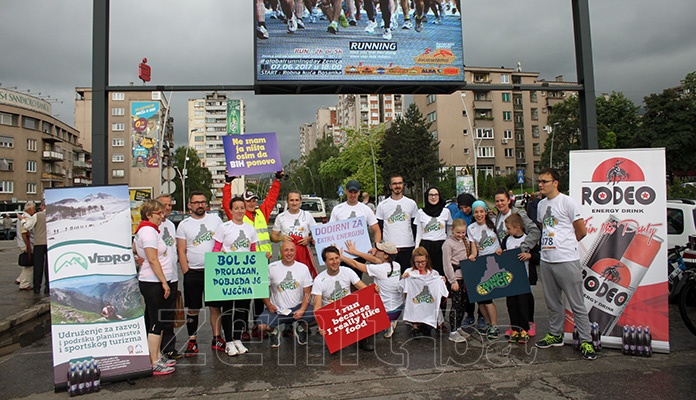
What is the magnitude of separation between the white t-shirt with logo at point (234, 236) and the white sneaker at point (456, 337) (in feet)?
9.37

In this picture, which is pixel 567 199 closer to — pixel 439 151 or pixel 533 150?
pixel 439 151

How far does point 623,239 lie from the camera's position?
19.8 ft

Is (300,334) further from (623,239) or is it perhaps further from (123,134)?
(123,134)

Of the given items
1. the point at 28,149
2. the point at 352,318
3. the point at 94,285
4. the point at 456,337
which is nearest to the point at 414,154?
the point at 28,149

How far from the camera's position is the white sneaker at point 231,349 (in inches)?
230

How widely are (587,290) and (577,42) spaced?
6.46 metres

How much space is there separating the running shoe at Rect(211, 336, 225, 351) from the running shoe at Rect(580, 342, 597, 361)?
14.2 feet

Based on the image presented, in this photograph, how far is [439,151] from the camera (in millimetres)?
66000

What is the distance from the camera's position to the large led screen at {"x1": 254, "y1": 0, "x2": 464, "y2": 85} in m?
11.3

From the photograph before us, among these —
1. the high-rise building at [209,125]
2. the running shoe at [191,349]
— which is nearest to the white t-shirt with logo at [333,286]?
the running shoe at [191,349]

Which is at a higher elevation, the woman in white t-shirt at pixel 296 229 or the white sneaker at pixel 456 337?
the woman in white t-shirt at pixel 296 229

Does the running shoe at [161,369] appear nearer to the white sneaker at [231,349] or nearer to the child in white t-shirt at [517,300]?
the white sneaker at [231,349]

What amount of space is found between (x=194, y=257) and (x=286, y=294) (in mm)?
1271

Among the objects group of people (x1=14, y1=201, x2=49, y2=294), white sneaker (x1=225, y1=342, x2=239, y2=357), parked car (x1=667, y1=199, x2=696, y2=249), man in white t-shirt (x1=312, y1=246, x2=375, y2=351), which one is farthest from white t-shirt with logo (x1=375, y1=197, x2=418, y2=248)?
group of people (x1=14, y1=201, x2=49, y2=294)
